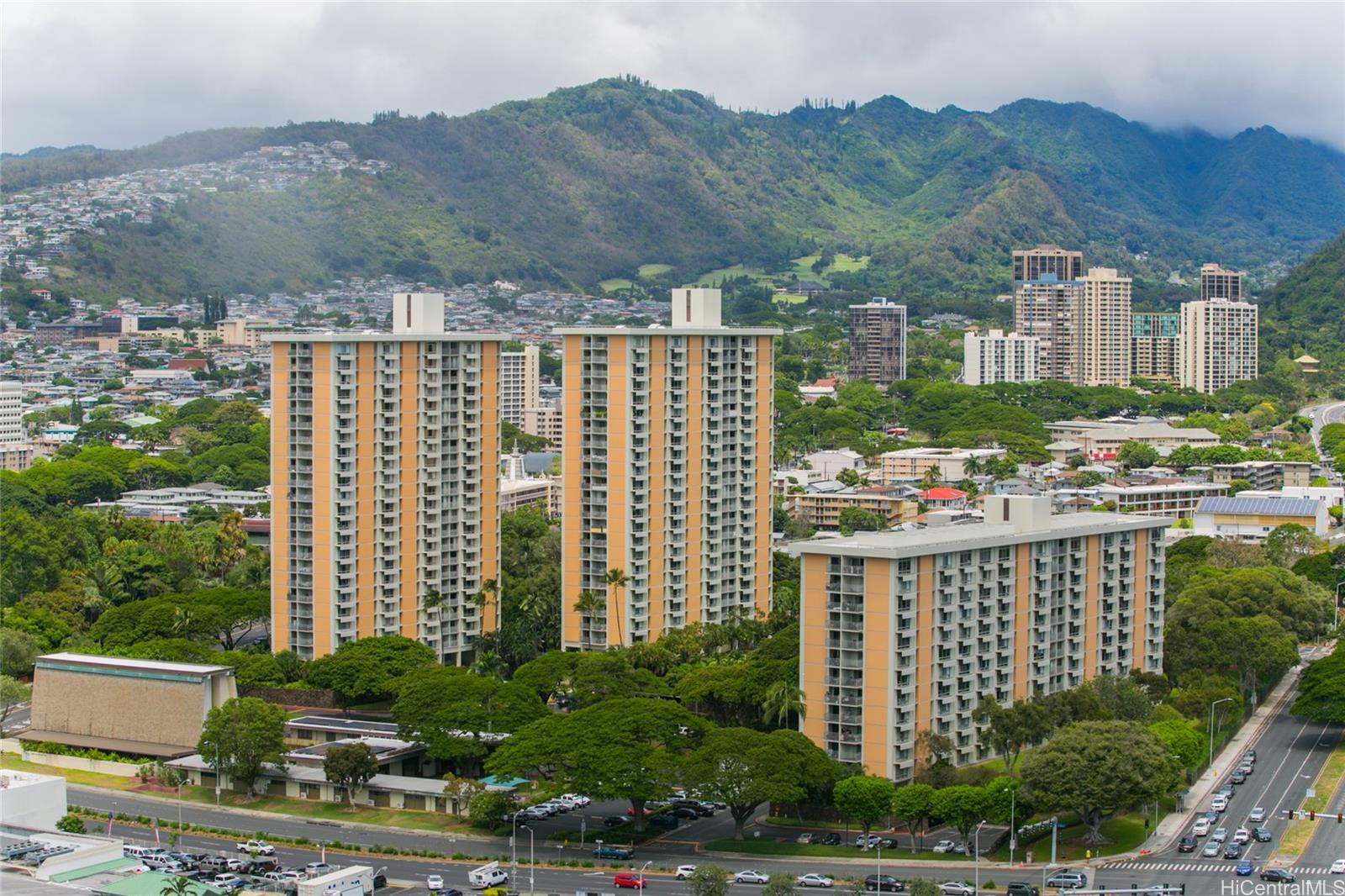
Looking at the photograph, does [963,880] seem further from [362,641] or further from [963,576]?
[362,641]

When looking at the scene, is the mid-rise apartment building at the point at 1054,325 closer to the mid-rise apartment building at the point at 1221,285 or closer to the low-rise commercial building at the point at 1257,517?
the mid-rise apartment building at the point at 1221,285

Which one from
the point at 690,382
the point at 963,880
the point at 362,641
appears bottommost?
the point at 963,880

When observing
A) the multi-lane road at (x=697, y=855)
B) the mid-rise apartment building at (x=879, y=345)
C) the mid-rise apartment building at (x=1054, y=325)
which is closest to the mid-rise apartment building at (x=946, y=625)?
the multi-lane road at (x=697, y=855)

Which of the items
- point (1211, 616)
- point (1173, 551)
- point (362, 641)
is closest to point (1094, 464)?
point (1173, 551)

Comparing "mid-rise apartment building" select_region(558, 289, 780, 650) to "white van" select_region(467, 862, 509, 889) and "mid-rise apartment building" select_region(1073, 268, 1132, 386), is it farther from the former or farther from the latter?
"mid-rise apartment building" select_region(1073, 268, 1132, 386)

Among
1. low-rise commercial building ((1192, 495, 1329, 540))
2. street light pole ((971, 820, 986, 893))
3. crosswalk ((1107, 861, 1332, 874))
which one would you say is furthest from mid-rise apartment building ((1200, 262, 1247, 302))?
crosswalk ((1107, 861, 1332, 874))
